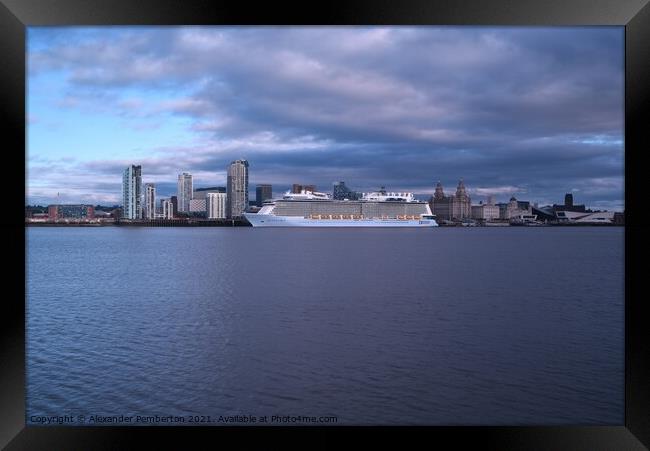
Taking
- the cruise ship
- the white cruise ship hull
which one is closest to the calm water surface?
the cruise ship

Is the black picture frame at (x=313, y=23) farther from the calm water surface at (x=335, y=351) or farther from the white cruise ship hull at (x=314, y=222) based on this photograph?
the white cruise ship hull at (x=314, y=222)

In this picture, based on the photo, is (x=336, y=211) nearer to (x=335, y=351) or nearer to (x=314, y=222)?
(x=314, y=222)

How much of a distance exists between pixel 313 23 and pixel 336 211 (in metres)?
73.3

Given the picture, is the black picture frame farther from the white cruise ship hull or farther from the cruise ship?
the white cruise ship hull

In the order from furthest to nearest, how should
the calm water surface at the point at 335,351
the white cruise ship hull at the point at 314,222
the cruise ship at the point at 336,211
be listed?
1. the white cruise ship hull at the point at 314,222
2. the cruise ship at the point at 336,211
3. the calm water surface at the point at 335,351

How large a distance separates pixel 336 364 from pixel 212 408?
214cm

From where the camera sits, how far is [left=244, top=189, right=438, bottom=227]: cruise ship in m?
75.2

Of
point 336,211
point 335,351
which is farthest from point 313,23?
point 336,211

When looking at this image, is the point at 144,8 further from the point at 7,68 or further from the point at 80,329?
the point at 80,329

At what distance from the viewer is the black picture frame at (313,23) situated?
121 inches

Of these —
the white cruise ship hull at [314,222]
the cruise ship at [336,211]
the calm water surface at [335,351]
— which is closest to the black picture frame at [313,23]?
the calm water surface at [335,351]

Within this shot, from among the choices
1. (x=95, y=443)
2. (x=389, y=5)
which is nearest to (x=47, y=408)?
(x=95, y=443)

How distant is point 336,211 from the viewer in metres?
→ 76.6

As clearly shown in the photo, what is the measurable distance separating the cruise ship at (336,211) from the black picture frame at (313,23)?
7128 cm
